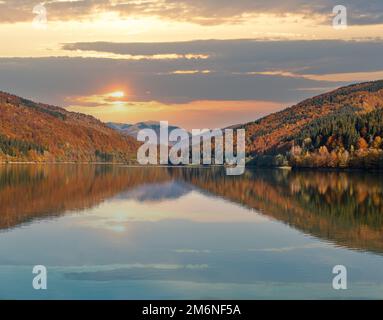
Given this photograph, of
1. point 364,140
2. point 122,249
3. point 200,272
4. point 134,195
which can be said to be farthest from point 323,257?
point 364,140

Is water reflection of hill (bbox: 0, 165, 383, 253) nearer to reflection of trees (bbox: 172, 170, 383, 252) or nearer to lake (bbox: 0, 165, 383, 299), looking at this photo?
reflection of trees (bbox: 172, 170, 383, 252)

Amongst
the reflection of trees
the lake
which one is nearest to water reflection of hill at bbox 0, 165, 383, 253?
the reflection of trees

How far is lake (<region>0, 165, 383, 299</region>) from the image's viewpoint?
26094 mm

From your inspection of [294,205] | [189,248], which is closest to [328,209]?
Answer: [294,205]

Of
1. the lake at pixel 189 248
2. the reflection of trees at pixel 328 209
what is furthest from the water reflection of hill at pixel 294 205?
the lake at pixel 189 248

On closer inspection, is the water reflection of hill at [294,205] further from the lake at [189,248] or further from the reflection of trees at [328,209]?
the lake at [189,248]

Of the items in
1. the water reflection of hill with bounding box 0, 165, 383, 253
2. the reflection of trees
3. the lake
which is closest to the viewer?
the lake

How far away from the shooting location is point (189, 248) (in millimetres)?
36406

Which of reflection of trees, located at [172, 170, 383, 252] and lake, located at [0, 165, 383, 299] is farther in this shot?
reflection of trees, located at [172, 170, 383, 252]

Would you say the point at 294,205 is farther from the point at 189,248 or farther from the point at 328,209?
the point at 189,248

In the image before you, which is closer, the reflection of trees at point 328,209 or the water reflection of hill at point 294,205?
the reflection of trees at point 328,209

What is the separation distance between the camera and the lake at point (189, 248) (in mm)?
26094

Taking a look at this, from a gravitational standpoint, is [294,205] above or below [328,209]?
above
